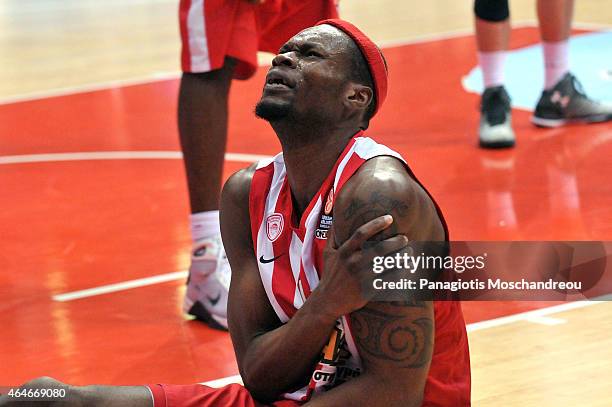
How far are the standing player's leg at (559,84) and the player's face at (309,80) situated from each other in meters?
3.64

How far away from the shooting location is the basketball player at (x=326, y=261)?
7.95ft

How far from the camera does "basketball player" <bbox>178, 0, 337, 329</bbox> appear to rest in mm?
3938

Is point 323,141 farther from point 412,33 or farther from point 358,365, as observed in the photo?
point 412,33

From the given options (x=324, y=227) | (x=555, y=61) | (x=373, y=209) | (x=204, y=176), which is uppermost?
(x=373, y=209)

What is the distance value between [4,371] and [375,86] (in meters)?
1.55

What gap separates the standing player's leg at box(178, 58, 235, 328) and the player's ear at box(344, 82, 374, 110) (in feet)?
4.48

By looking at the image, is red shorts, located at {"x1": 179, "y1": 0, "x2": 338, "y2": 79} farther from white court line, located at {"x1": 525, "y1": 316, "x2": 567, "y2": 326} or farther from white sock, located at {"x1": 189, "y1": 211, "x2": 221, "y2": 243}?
white court line, located at {"x1": 525, "y1": 316, "x2": 567, "y2": 326}

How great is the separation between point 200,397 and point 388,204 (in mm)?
621

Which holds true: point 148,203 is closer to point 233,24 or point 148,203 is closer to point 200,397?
point 233,24

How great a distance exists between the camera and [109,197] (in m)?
5.37

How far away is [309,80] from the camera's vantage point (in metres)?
2.64

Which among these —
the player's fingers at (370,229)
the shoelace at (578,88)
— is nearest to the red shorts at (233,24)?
the player's fingers at (370,229)

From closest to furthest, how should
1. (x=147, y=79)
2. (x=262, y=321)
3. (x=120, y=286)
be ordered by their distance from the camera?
(x=262, y=321), (x=120, y=286), (x=147, y=79)

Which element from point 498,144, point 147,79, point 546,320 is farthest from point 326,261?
point 147,79
